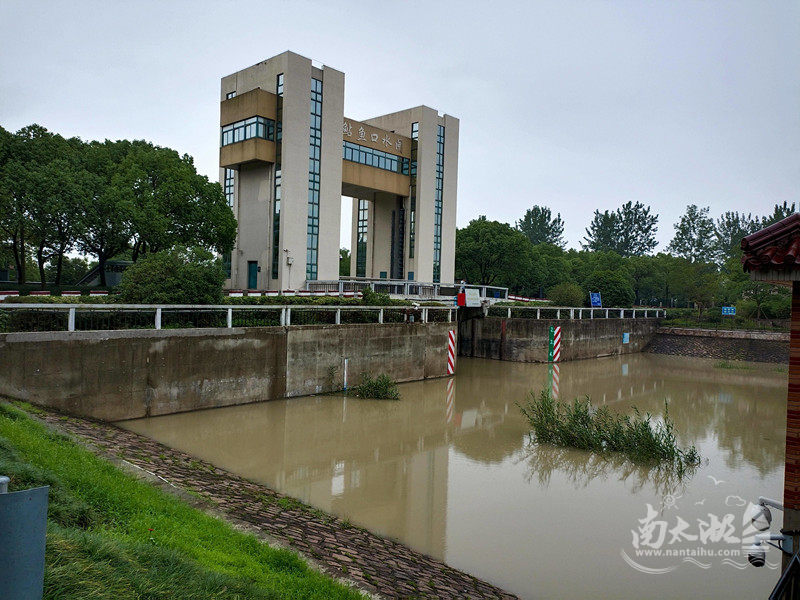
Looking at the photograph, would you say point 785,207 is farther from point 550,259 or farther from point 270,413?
point 270,413

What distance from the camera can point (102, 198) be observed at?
24.2 meters

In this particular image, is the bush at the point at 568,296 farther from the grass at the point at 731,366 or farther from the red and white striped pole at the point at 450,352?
the red and white striped pole at the point at 450,352

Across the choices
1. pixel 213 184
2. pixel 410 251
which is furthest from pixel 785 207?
pixel 213 184

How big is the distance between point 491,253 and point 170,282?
127 feet

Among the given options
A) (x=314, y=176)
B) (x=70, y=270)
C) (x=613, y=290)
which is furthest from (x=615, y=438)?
(x=70, y=270)

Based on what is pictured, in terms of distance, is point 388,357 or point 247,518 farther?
point 388,357

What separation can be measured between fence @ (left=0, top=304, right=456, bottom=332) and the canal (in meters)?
2.43

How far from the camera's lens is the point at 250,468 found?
407 inches

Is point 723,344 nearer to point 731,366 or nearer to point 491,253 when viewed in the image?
point 731,366

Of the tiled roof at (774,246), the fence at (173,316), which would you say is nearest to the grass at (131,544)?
the tiled roof at (774,246)

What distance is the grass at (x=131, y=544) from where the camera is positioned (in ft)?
10.7

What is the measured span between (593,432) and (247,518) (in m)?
8.50

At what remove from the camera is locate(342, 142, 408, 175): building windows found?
3681 cm

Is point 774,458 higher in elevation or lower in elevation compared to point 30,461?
lower
